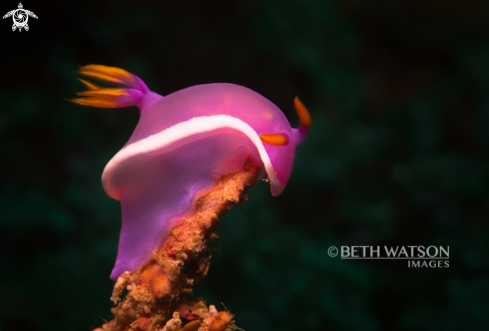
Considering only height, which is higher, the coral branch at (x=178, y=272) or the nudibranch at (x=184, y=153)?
the nudibranch at (x=184, y=153)

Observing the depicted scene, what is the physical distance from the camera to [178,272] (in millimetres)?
1053

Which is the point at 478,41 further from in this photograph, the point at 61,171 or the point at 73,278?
the point at 73,278

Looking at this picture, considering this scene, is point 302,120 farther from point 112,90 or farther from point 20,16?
point 20,16

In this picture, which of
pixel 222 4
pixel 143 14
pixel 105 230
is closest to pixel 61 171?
pixel 105 230

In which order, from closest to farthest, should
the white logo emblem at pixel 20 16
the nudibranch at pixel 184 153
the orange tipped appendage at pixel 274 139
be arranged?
the orange tipped appendage at pixel 274 139, the nudibranch at pixel 184 153, the white logo emblem at pixel 20 16

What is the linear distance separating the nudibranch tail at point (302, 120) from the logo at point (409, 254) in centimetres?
117

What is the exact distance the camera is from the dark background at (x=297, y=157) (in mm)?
1830

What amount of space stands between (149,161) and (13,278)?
57.6 inches

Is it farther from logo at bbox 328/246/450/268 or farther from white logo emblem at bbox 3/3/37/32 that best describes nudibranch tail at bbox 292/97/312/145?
white logo emblem at bbox 3/3/37/32

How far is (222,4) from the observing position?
182 centimetres

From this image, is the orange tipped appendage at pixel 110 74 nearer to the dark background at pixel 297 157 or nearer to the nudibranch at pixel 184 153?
the nudibranch at pixel 184 153

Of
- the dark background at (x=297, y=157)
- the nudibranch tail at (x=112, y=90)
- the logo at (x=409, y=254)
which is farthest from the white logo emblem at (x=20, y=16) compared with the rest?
the logo at (x=409, y=254)

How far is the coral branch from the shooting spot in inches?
41.3

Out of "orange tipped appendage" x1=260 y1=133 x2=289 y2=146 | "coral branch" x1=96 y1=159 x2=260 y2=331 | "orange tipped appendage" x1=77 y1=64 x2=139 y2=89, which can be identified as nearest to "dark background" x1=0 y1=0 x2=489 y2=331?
"orange tipped appendage" x1=77 y1=64 x2=139 y2=89
